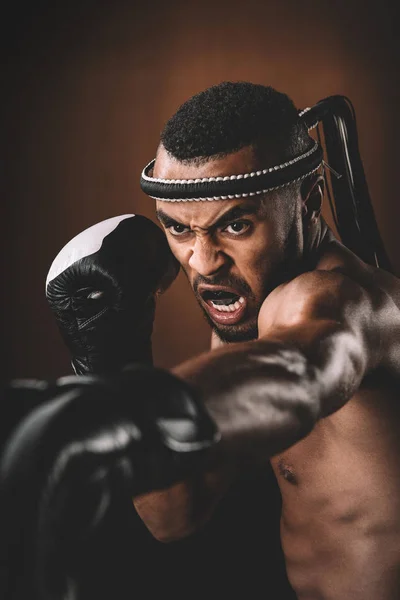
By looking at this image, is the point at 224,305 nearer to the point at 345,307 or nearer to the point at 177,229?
the point at 177,229

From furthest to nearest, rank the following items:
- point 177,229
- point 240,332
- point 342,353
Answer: point 240,332
point 177,229
point 342,353

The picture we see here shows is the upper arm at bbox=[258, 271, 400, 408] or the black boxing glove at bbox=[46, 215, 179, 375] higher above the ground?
the upper arm at bbox=[258, 271, 400, 408]

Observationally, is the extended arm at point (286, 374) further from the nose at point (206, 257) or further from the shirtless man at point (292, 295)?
the nose at point (206, 257)

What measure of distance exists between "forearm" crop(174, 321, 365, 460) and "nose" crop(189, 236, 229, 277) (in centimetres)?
43

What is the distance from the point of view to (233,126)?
40.0 inches

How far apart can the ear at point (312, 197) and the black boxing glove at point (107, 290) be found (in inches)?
12.2

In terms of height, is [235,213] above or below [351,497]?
above

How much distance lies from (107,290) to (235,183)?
356mm

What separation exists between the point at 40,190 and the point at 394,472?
1.91 meters

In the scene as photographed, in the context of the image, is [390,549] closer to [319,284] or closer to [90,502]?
[319,284]

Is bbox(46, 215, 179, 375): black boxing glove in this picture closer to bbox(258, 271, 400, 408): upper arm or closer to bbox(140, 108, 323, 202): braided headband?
bbox(140, 108, 323, 202): braided headband

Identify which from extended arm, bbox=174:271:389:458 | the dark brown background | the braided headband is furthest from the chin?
the dark brown background

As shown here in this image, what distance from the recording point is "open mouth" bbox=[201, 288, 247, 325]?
1159 mm

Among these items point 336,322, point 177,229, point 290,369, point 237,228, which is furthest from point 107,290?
point 290,369
